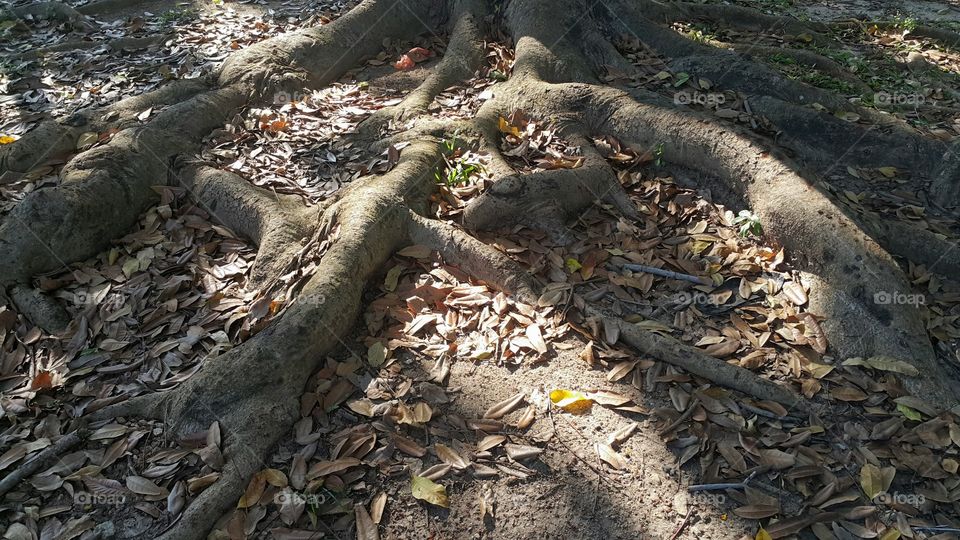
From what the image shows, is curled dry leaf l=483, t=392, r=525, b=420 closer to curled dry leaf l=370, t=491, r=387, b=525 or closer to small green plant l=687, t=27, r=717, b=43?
curled dry leaf l=370, t=491, r=387, b=525

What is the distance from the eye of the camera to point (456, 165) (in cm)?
412

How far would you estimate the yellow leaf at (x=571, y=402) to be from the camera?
2.95 metres

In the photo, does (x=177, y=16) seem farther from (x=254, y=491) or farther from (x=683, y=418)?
(x=683, y=418)

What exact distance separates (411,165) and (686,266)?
70.9 inches

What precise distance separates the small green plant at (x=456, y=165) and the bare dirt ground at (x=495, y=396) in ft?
0.19

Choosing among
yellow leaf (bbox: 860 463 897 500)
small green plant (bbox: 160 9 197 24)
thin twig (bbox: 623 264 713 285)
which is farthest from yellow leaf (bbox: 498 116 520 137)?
small green plant (bbox: 160 9 197 24)

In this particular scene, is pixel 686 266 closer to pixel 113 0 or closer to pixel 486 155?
pixel 486 155

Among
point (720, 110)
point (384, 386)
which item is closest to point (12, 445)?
point (384, 386)

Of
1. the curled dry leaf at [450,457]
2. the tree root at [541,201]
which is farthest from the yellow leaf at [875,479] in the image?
the tree root at [541,201]

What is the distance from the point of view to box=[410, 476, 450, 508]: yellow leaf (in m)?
2.63

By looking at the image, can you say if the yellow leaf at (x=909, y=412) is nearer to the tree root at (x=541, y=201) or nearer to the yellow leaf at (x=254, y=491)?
the tree root at (x=541, y=201)

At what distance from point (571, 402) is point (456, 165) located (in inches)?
73.8

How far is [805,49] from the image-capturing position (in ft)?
19.3

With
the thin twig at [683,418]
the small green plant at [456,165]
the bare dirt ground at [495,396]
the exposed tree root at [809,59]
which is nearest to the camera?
the bare dirt ground at [495,396]
